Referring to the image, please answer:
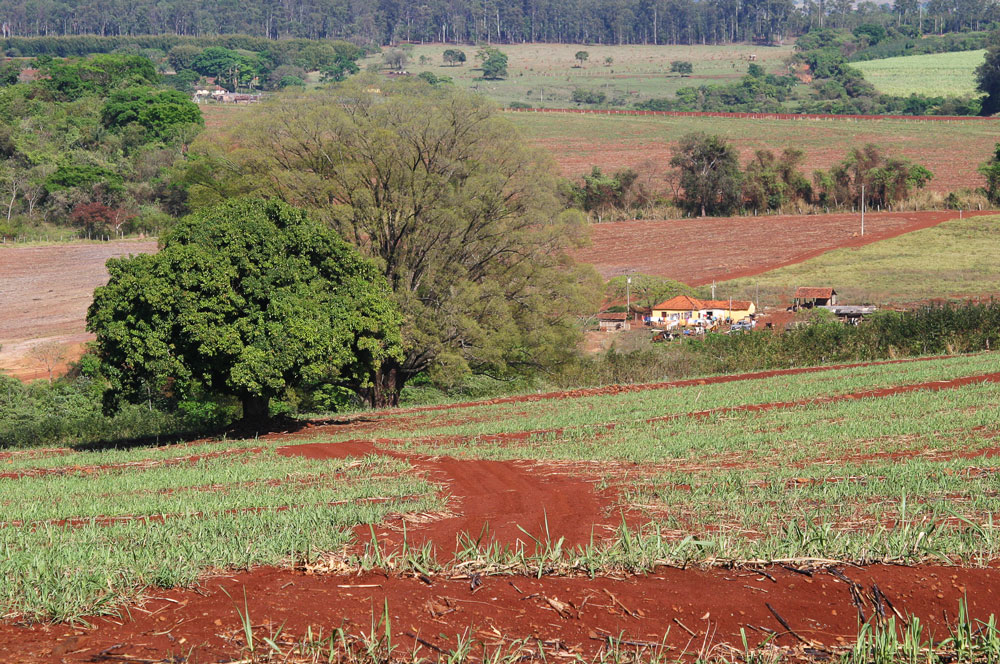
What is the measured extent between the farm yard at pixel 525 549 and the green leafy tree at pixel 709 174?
246 feet

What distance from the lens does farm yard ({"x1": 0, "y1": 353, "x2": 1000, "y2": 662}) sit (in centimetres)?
634

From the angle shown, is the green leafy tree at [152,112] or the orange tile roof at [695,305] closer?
the orange tile roof at [695,305]

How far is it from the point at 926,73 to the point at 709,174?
10139 centimetres

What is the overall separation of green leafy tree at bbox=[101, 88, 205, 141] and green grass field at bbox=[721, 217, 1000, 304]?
65034mm

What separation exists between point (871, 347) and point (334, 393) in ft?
56.7

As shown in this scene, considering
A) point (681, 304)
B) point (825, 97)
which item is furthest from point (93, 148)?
point (825, 97)

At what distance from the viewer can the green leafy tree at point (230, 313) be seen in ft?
73.5

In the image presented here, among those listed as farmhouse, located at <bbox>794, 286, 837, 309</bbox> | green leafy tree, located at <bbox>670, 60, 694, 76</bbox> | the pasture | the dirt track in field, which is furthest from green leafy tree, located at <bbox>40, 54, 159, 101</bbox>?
the dirt track in field

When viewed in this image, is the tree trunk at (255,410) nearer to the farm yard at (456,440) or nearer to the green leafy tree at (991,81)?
the farm yard at (456,440)

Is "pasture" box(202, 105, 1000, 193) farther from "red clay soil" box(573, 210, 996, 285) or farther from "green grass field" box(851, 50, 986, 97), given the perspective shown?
"green grass field" box(851, 50, 986, 97)

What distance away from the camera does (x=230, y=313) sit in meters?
23.0

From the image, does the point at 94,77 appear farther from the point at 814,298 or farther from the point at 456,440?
the point at 456,440

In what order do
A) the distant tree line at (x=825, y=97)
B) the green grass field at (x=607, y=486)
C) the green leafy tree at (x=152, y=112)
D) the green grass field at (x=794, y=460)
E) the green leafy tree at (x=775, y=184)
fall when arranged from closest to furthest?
1. the green grass field at (x=607, y=486)
2. the green grass field at (x=794, y=460)
3. the green leafy tree at (x=775, y=184)
4. the green leafy tree at (x=152, y=112)
5. the distant tree line at (x=825, y=97)

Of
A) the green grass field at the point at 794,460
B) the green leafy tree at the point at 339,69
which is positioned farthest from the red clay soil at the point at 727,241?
the green leafy tree at the point at 339,69
